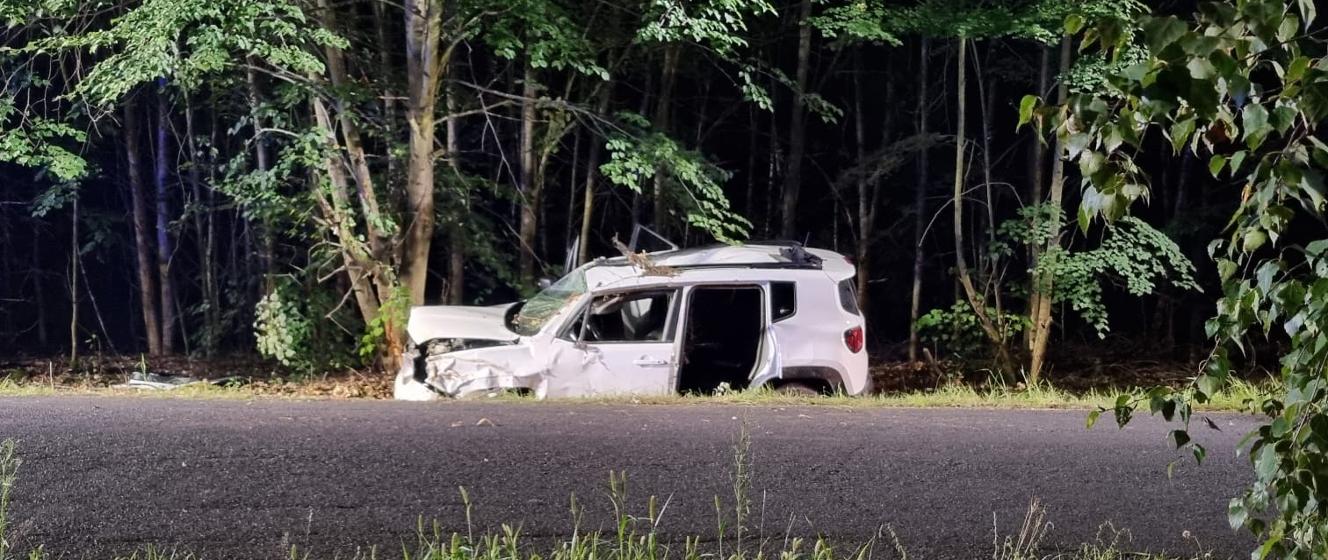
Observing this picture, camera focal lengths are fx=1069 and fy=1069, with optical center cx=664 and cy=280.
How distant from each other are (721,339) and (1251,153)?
885 cm

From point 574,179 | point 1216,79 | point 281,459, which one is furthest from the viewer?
point 574,179

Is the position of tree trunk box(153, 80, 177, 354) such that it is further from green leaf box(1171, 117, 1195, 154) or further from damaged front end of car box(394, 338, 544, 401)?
green leaf box(1171, 117, 1195, 154)

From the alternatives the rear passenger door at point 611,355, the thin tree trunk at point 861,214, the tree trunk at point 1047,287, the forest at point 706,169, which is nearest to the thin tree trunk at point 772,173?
the forest at point 706,169

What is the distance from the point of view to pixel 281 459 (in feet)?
19.4

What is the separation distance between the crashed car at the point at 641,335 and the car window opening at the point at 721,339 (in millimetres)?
69

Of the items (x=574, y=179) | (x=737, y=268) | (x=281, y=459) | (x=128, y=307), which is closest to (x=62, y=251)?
(x=128, y=307)

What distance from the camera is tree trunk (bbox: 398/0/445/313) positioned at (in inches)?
492

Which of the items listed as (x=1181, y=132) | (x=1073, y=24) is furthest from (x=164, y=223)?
(x=1181, y=132)

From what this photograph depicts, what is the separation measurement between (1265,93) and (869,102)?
19870 millimetres

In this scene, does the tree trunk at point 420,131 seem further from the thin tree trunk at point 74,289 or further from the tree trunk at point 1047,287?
the tree trunk at point 1047,287

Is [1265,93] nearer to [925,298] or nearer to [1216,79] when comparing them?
[1216,79]

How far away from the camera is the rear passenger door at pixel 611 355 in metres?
9.63

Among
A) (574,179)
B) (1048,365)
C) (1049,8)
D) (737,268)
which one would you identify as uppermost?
(1049,8)

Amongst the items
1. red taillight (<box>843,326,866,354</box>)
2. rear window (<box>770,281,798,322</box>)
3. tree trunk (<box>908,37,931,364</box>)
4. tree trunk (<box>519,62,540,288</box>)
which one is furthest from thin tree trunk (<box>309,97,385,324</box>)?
tree trunk (<box>908,37,931,364</box>)
